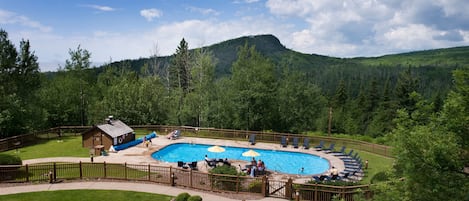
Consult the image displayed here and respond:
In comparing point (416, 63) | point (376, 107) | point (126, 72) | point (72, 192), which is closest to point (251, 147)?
point (72, 192)

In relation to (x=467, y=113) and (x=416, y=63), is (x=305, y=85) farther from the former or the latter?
(x=416, y=63)

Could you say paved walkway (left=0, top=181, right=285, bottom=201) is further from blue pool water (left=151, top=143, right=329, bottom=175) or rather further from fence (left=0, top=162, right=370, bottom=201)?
blue pool water (left=151, top=143, right=329, bottom=175)

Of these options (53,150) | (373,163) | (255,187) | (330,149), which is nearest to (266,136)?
(330,149)

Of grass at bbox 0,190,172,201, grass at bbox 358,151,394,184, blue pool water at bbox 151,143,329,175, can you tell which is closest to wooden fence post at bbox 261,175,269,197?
grass at bbox 0,190,172,201

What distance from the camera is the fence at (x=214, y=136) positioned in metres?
27.4

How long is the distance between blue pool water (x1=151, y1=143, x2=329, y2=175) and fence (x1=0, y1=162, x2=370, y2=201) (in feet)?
21.1

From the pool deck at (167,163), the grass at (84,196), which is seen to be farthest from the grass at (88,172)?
the pool deck at (167,163)

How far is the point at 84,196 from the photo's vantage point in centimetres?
1639

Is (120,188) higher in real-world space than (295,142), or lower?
lower

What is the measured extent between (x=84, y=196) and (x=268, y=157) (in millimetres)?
15489

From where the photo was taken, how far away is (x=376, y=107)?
2788 inches

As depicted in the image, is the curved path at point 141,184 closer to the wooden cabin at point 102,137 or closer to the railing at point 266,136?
the railing at point 266,136

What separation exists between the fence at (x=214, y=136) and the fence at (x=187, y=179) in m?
10.3

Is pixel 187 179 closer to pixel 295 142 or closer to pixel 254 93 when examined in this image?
pixel 295 142
